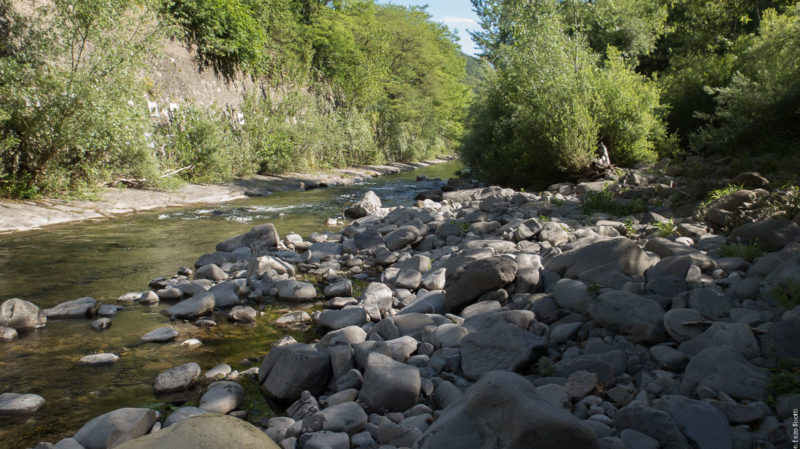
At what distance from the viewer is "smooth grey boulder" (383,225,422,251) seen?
7.91 meters

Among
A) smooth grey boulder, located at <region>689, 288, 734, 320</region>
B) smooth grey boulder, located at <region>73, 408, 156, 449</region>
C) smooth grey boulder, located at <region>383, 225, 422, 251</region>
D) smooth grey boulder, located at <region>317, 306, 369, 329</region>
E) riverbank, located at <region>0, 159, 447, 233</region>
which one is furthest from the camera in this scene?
riverbank, located at <region>0, 159, 447, 233</region>

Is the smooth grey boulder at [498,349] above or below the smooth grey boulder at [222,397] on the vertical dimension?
above

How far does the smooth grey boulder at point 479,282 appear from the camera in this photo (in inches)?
185

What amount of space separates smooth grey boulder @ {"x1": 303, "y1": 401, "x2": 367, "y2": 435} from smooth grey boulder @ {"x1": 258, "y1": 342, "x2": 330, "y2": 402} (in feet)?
1.39

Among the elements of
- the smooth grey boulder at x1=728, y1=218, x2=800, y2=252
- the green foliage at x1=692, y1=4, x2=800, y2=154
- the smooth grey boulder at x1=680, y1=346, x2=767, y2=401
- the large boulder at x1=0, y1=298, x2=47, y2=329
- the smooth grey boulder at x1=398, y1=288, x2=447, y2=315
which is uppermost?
the green foliage at x1=692, y1=4, x2=800, y2=154

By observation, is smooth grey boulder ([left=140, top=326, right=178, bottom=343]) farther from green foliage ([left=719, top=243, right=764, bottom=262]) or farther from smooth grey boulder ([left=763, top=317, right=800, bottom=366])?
green foliage ([left=719, top=243, right=764, bottom=262])

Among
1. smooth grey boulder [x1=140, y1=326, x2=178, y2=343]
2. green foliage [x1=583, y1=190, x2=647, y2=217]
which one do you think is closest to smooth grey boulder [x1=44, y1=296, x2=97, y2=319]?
smooth grey boulder [x1=140, y1=326, x2=178, y2=343]

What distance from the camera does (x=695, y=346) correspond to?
3.15m

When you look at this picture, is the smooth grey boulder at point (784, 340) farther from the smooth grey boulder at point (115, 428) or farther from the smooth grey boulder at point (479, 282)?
the smooth grey boulder at point (115, 428)

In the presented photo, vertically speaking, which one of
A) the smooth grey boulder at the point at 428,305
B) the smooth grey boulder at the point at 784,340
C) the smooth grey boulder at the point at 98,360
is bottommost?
the smooth grey boulder at the point at 98,360

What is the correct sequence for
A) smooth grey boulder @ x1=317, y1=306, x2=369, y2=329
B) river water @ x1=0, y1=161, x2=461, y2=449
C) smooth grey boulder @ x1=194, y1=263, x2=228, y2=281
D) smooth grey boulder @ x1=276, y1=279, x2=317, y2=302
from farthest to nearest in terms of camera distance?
smooth grey boulder @ x1=194, y1=263, x2=228, y2=281 → smooth grey boulder @ x1=276, y1=279, x2=317, y2=302 → smooth grey boulder @ x1=317, y1=306, x2=369, y2=329 → river water @ x1=0, y1=161, x2=461, y2=449

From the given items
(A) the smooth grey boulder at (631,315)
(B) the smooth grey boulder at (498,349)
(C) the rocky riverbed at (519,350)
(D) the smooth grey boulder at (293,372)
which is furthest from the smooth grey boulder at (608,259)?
(D) the smooth grey boulder at (293,372)

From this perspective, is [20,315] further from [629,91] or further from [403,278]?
[629,91]

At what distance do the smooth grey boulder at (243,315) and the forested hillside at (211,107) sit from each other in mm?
6823
